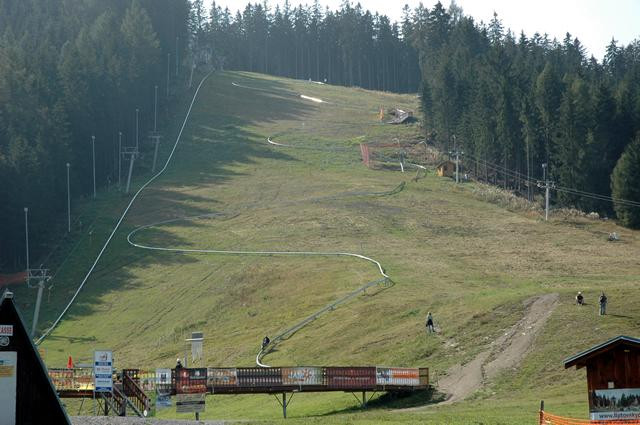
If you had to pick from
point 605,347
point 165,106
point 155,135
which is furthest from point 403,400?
point 165,106

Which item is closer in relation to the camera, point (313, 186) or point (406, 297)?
point (406, 297)

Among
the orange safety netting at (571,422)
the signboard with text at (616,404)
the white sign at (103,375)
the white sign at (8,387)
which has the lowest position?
the white sign at (103,375)

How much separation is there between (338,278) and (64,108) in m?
50.7

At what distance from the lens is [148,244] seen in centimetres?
9769

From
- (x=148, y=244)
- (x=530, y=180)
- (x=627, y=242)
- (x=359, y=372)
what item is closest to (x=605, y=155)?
(x=530, y=180)

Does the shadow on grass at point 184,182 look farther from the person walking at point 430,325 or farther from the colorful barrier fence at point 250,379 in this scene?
the colorful barrier fence at point 250,379

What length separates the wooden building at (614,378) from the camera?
3050cm

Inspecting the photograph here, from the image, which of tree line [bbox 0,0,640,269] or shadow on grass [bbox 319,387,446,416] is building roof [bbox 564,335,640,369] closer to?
shadow on grass [bbox 319,387,446,416]

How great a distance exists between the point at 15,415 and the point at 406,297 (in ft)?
138

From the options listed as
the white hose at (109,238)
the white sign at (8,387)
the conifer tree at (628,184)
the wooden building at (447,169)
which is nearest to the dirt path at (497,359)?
the white sign at (8,387)

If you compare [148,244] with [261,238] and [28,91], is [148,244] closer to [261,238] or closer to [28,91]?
[261,238]

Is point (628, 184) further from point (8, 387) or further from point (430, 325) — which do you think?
point (8, 387)

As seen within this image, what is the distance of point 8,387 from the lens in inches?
1154

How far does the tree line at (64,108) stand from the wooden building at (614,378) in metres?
72.6
